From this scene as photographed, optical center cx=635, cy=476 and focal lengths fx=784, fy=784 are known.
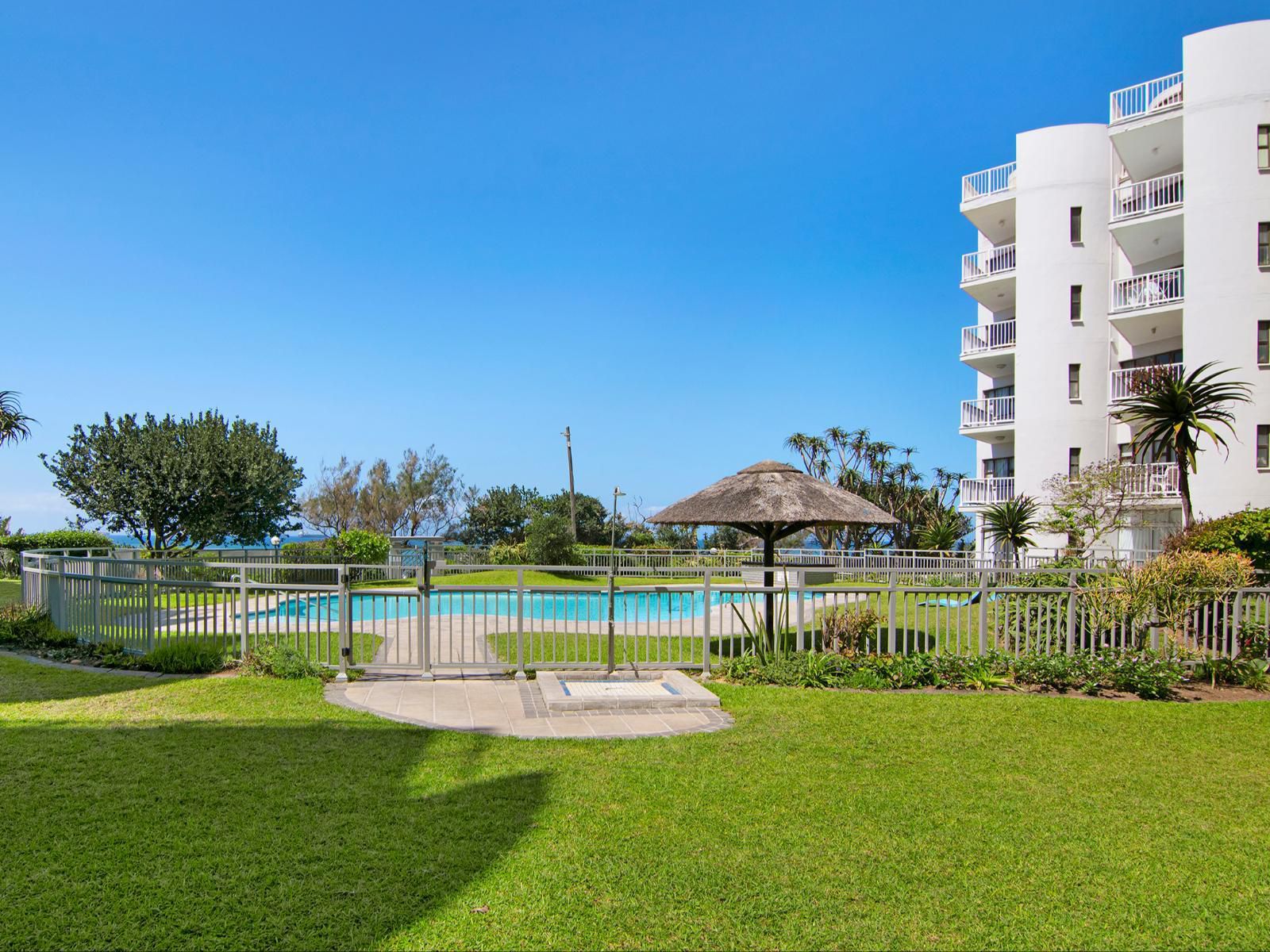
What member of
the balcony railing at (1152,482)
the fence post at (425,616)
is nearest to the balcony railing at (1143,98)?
the balcony railing at (1152,482)

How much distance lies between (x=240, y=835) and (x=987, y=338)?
1241 inches

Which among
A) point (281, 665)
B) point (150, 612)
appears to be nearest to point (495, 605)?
point (281, 665)

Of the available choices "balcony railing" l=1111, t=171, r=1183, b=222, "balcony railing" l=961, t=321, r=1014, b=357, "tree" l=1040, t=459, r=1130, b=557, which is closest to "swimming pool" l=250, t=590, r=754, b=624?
"tree" l=1040, t=459, r=1130, b=557

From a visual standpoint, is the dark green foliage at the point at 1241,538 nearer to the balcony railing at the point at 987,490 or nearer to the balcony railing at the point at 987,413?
the balcony railing at the point at 987,490

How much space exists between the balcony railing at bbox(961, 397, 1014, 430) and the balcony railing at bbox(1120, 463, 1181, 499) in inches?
219

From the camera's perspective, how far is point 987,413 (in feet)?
99.1

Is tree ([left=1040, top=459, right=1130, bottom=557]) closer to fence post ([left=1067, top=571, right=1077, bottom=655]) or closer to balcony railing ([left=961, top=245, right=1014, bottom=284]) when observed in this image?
balcony railing ([left=961, top=245, right=1014, bottom=284])

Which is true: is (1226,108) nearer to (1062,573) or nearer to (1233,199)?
(1233,199)

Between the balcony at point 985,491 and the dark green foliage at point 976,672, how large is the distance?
2066 cm

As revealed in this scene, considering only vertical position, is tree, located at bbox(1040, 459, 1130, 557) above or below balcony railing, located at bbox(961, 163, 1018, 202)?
below

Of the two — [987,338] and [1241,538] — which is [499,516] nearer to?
[987,338]

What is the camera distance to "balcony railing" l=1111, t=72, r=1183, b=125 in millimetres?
25109

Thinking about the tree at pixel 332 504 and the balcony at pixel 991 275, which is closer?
the balcony at pixel 991 275

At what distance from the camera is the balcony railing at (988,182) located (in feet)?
96.3
